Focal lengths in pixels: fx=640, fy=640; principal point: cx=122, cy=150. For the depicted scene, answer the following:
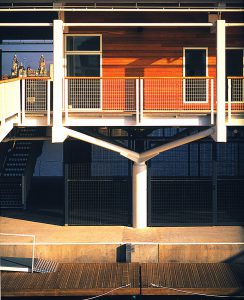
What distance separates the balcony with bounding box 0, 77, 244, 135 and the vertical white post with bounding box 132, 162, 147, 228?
6.44 feet

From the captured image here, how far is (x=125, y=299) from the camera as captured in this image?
1514 centimetres

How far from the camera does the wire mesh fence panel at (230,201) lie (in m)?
19.6

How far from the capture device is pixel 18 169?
23812 mm

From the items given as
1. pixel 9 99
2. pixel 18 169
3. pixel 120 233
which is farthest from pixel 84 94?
pixel 18 169

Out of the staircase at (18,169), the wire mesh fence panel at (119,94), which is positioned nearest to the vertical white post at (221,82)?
the wire mesh fence panel at (119,94)

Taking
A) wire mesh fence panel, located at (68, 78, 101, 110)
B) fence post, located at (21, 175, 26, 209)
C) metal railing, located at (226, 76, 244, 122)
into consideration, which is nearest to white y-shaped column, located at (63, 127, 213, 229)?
wire mesh fence panel, located at (68, 78, 101, 110)

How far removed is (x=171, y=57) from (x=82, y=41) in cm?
258

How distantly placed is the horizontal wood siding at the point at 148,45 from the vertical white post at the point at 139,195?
9.14ft

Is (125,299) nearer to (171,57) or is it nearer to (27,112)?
(27,112)

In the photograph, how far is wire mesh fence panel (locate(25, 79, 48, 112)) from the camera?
684 inches

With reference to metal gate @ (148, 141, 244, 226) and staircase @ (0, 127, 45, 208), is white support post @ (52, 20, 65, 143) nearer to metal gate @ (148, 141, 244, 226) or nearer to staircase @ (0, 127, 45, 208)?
staircase @ (0, 127, 45, 208)

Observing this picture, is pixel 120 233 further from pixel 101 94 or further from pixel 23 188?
pixel 23 188

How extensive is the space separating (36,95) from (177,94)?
12.7ft

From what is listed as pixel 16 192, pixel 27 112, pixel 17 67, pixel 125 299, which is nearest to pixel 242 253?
pixel 125 299
